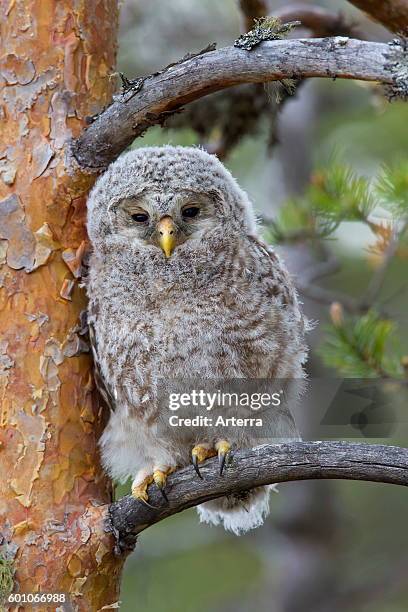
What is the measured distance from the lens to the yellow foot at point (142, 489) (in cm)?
234

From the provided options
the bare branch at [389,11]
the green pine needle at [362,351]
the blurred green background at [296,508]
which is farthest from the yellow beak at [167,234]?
the blurred green background at [296,508]

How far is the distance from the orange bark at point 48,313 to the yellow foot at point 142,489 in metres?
0.10

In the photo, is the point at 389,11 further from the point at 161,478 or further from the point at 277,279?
the point at 161,478

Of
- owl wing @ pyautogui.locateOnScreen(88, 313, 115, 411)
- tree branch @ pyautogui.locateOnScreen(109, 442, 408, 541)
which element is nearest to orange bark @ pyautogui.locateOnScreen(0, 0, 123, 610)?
owl wing @ pyautogui.locateOnScreen(88, 313, 115, 411)

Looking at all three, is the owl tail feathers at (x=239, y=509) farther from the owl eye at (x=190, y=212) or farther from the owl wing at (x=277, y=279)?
the owl eye at (x=190, y=212)

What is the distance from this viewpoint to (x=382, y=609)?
655 centimetres

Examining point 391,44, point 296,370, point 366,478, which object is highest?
point 391,44

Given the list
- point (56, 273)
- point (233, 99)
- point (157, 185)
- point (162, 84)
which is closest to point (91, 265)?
point (56, 273)

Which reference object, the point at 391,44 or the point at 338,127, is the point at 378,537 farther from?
the point at 391,44

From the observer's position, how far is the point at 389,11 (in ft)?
9.37

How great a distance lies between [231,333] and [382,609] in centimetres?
465

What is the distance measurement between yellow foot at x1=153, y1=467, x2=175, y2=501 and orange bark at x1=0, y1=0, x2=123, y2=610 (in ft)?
0.50

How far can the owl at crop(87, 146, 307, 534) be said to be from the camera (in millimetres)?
2531

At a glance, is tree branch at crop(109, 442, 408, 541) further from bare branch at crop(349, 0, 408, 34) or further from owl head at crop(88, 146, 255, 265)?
bare branch at crop(349, 0, 408, 34)
